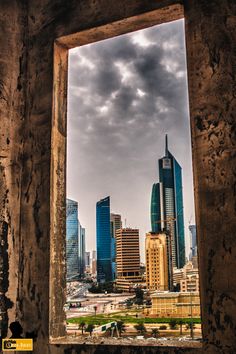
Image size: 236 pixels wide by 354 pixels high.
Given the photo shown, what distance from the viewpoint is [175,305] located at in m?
44.9

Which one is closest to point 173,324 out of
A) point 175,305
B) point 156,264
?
Result: point 175,305

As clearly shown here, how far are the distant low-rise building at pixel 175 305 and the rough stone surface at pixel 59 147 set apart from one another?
141ft

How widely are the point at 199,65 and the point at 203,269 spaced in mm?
1129

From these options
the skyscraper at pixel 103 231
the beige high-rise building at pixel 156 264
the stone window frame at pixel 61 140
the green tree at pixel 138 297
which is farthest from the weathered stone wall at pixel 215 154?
the skyscraper at pixel 103 231

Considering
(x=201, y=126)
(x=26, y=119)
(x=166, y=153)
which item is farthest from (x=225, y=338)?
(x=166, y=153)

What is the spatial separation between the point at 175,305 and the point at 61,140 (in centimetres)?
4571

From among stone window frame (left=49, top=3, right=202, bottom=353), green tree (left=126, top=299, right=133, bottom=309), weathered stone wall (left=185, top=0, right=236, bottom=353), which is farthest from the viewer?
green tree (left=126, top=299, right=133, bottom=309)

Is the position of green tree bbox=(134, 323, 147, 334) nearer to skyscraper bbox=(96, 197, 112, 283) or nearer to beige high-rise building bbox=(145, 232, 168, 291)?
beige high-rise building bbox=(145, 232, 168, 291)

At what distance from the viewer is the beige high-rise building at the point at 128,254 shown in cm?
7638

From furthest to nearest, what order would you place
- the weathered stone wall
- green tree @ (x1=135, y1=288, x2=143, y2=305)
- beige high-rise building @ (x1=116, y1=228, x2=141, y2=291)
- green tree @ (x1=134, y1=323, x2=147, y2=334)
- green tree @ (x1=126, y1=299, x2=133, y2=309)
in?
beige high-rise building @ (x1=116, y1=228, x2=141, y2=291) → green tree @ (x1=135, y1=288, x2=143, y2=305) → green tree @ (x1=126, y1=299, x2=133, y2=309) → green tree @ (x1=134, y1=323, x2=147, y2=334) → the weathered stone wall

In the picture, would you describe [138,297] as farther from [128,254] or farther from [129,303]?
[128,254]

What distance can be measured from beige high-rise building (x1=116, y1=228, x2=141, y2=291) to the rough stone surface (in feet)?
243

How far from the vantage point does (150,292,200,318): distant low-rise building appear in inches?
1731

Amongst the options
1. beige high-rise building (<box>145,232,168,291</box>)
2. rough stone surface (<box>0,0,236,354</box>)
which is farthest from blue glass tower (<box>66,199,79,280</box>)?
rough stone surface (<box>0,0,236,354</box>)
